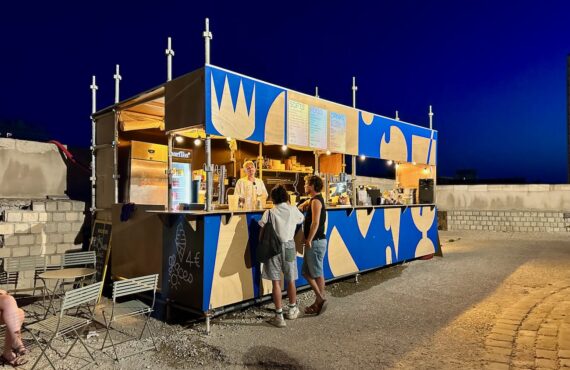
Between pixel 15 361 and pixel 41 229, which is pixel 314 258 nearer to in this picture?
pixel 15 361

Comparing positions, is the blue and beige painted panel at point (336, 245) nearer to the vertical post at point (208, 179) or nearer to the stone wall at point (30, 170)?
the vertical post at point (208, 179)

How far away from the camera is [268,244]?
478 centimetres

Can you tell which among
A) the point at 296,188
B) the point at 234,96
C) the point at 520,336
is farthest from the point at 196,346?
the point at 296,188

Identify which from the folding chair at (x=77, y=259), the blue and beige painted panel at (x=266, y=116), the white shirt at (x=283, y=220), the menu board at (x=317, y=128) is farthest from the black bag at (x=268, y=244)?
the folding chair at (x=77, y=259)

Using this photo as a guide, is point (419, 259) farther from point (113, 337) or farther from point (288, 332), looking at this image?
point (113, 337)

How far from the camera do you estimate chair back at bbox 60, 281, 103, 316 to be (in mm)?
3382

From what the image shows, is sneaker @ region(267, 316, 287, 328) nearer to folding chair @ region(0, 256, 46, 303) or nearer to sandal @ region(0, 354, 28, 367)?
sandal @ region(0, 354, 28, 367)

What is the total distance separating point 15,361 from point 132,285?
3.69 feet

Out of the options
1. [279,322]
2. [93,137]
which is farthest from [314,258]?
[93,137]

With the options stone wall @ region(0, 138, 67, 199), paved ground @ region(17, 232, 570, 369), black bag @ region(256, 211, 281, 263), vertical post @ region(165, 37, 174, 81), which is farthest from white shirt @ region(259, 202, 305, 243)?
stone wall @ region(0, 138, 67, 199)

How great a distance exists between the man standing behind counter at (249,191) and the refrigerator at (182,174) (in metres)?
1.77

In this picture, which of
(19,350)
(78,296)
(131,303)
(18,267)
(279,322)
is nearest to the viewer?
(78,296)

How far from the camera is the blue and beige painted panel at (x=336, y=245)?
4.79m

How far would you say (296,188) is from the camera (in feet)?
32.2
